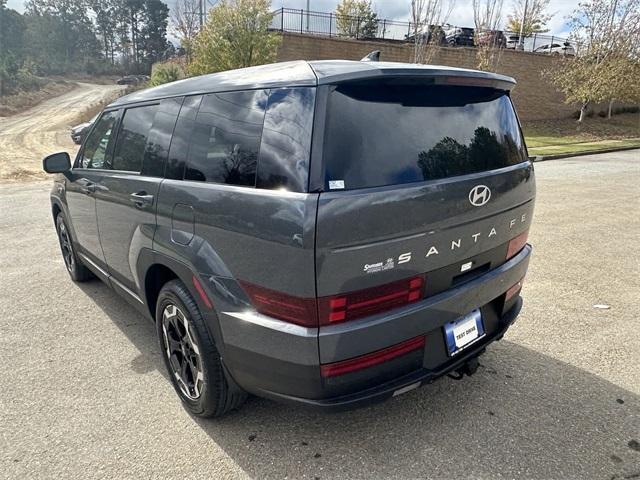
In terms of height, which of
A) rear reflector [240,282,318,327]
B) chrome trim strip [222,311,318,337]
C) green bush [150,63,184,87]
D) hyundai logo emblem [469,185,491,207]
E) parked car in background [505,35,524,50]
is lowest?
chrome trim strip [222,311,318,337]

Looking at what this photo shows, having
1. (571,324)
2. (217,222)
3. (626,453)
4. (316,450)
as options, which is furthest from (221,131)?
(571,324)

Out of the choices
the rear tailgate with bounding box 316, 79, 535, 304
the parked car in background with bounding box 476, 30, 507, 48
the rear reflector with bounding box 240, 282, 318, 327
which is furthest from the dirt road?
the parked car in background with bounding box 476, 30, 507, 48

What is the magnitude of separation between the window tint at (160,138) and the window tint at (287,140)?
891 mm

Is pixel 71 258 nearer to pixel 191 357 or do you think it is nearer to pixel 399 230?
pixel 191 357

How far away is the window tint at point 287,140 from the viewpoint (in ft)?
5.75

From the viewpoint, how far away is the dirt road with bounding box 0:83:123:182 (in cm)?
1305

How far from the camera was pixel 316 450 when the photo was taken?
7.22 ft

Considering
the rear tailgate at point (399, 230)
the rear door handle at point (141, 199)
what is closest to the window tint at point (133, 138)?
the rear door handle at point (141, 199)

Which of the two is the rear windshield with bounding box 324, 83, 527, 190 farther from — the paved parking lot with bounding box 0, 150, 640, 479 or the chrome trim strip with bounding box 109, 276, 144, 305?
the chrome trim strip with bounding box 109, 276, 144, 305

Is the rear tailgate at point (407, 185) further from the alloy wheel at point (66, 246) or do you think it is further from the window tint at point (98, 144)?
the alloy wheel at point (66, 246)

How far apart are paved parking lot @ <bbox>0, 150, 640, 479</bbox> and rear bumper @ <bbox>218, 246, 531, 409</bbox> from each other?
0.42 metres

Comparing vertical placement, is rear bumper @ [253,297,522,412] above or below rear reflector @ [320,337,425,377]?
below

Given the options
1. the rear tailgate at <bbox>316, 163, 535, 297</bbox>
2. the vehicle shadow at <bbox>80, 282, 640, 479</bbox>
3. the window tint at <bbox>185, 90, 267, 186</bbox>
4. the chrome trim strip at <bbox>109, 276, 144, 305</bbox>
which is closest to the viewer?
the rear tailgate at <bbox>316, 163, 535, 297</bbox>

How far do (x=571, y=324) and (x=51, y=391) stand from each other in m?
3.79
